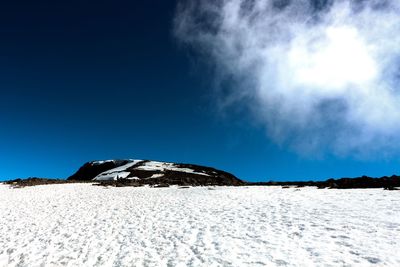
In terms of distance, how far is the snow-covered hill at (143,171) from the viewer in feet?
171

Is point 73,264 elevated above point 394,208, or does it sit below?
below

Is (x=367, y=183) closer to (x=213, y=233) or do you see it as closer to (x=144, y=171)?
(x=213, y=233)

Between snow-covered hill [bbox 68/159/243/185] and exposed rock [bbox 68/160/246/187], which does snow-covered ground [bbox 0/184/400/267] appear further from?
snow-covered hill [bbox 68/159/243/185]

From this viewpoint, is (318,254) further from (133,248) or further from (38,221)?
(38,221)

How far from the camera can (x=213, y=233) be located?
45.8 ft

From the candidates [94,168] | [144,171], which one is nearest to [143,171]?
[144,171]

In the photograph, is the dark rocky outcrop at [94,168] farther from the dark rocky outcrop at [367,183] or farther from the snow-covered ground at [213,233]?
the dark rocky outcrop at [367,183]

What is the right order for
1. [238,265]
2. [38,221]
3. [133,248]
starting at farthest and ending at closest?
[38,221], [133,248], [238,265]

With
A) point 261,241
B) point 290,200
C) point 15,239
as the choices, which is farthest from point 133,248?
point 290,200

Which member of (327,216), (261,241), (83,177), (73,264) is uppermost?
(83,177)

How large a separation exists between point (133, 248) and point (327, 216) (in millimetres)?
9261

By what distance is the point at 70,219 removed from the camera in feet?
61.9

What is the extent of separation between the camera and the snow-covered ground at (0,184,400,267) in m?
10.7

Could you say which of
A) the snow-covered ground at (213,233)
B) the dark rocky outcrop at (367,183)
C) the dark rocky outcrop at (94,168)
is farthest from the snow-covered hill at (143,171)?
the snow-covered ground at (213,233)
